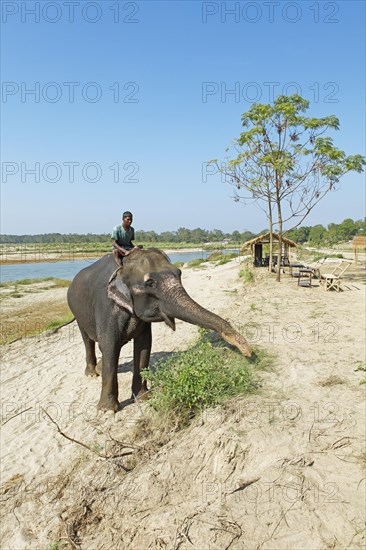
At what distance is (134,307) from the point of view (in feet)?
19.0

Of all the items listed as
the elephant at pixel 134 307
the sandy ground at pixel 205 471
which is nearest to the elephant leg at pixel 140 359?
the elephant at pixel 134 307

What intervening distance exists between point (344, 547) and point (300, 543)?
399 millimetres

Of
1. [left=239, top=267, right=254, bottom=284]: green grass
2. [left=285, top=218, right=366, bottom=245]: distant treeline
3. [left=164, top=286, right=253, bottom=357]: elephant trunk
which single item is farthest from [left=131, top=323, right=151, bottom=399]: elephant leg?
[left=285, top=218, right=366, bottom=245]: distant treeline

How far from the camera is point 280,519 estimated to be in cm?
390

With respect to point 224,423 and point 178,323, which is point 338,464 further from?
point 178,323

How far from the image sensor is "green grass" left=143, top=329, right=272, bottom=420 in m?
5.73

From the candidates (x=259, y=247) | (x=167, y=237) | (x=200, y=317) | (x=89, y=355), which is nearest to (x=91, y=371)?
(x=89, y=355)

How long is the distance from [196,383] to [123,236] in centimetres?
277

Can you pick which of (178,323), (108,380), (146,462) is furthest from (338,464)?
(178,323)

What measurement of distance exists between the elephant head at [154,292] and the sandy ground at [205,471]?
152cm

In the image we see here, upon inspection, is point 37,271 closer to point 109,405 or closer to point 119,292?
point 109,405

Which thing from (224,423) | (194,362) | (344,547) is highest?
(194,362)

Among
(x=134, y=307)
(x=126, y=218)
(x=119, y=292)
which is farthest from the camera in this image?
(x=126, y=218)

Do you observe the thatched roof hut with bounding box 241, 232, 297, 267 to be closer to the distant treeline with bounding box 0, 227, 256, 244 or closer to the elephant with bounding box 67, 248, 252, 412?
the elephant with bounding box 67, 248, 252, 412
